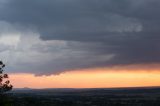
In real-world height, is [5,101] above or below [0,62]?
below

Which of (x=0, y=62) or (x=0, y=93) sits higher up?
(x=0, y=62)

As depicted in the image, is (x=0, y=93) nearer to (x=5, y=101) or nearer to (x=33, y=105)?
(x=5, y=101)

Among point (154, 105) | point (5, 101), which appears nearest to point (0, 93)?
point (5, 101)

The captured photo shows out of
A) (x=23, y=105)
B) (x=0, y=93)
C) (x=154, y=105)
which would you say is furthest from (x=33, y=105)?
(x=0, y=93)

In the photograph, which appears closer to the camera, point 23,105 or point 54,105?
point 23,105

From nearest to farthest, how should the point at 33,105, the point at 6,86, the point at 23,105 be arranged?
the point at 6,86
the point at 23,105
the point at 33,105

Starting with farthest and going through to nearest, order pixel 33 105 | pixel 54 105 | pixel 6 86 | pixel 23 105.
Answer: pixel 54 105 → pixel 33 105 → pixel 23 105 → pixel 6 86

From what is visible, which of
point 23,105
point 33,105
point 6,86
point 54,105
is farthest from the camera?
point 54,105

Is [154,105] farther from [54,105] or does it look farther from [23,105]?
[23,105]

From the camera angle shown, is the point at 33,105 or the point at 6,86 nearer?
the point at 6,86
